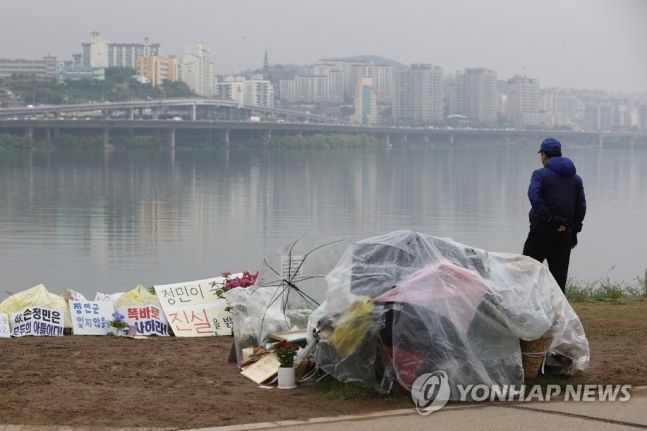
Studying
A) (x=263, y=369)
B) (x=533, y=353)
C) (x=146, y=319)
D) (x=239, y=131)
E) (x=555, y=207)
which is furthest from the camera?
(x=239, y=131)

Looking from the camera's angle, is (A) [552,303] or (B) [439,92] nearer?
(A) [552,303]

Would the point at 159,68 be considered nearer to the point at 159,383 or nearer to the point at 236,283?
the point at 236,283

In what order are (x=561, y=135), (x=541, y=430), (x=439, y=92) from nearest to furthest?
1. (x=541, y=430)
2. (x=561, y=135)
3. (x=439, y=92)

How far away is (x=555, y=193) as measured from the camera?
27.4 feet

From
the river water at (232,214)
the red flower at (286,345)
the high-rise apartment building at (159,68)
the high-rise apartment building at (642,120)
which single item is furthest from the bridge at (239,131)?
the red flower at (286,345)

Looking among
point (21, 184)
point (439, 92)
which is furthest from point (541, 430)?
point (439, 92)

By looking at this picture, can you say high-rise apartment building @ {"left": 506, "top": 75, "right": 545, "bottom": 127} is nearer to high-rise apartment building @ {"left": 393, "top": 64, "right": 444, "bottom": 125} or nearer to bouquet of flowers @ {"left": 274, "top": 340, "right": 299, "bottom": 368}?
high-rise apartment building @ {"left": 393, "top": 64, "right": 444, "bottom": 125}

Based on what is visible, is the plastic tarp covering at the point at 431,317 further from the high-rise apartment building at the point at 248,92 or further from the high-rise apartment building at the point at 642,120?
the high-rise apartment building at the point at 248,92

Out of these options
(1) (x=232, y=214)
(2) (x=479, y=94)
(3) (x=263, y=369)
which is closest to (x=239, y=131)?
(1) (x=232, y=214)

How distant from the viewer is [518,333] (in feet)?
21.2

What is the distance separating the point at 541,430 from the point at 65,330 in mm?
4247

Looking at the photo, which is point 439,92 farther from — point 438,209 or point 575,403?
point 575,403

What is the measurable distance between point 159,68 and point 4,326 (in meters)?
178

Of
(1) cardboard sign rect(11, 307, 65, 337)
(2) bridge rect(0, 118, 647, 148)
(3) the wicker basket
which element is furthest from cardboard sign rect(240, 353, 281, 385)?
(2) bridge rect(0, 118, 647, 148)
